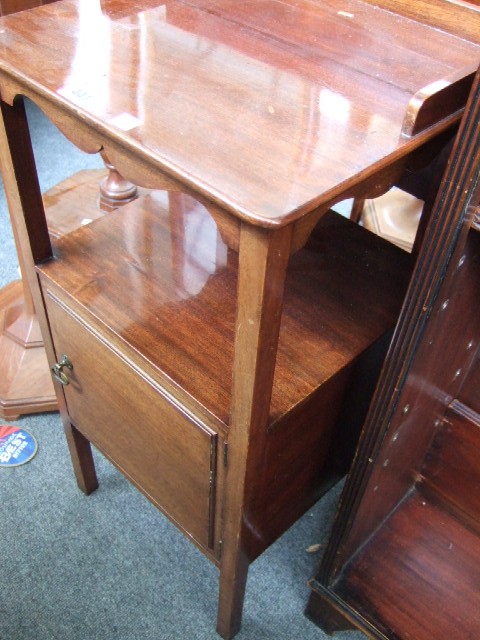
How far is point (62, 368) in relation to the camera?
0.95 meters

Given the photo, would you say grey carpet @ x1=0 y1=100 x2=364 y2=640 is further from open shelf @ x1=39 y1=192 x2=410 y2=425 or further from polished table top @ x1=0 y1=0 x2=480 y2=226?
polished table top @ x1=0 y1=0 x2=480 y2=226

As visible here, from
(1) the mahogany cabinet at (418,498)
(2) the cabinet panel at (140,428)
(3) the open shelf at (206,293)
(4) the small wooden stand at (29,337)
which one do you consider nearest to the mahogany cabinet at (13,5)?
(4) the small wooden stand at (29,337)

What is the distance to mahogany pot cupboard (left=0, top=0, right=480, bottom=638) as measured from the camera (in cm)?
56

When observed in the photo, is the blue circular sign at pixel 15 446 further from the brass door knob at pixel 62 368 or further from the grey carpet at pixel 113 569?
the brass door knob at pixel 62 368

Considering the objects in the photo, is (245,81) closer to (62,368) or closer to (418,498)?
(62,368)

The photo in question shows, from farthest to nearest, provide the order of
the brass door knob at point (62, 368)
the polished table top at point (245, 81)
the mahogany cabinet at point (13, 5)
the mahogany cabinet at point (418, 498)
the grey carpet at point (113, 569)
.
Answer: the mahogany cabinet at point (13, 5), the grey carpet at point (113, 569), the brass door knob at point (62, 368), the mahogany cabinet at point (418, 498), the polished table top at point (245, 81)

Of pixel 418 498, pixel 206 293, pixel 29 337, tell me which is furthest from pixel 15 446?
pixel 418 498

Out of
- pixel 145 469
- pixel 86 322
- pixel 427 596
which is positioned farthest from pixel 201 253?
pixel 427 596

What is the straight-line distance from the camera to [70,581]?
1105mm

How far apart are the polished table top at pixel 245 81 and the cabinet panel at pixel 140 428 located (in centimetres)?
32

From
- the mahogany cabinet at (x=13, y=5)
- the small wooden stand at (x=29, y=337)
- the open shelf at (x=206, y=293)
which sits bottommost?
the small wooden stand at (x=29, y=337)

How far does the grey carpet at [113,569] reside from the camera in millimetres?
1059

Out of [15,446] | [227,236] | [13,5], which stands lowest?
[15,446]

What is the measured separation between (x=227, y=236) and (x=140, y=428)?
1.32ft
